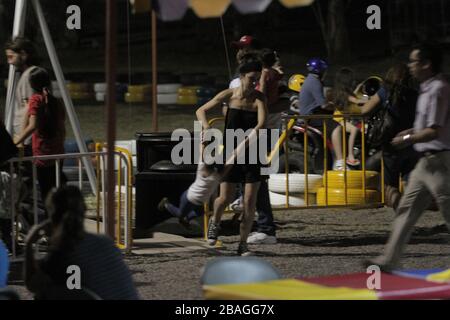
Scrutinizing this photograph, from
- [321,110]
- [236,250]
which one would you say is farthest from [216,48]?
[236,250]

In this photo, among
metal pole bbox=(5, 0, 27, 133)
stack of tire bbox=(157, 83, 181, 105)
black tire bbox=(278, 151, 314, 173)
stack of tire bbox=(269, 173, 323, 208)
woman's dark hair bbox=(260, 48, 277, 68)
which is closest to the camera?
woman's dark hair bbox=(260, 48, 277, 68)

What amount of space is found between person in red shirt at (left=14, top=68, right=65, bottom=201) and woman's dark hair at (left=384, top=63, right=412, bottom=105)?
10.3 ft

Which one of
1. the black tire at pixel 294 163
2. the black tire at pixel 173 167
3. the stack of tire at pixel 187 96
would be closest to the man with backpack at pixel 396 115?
the black tire at pixel 173 167

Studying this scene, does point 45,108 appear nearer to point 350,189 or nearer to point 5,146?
point 5,146

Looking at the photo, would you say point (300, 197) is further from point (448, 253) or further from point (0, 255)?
point (0, 255)

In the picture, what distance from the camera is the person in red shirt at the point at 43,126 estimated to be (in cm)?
1038

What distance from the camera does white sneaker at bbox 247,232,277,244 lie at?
36.4ft

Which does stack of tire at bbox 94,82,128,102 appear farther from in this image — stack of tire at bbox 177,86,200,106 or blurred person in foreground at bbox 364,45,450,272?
blurred person in foreground at bbox 364,45,450,272

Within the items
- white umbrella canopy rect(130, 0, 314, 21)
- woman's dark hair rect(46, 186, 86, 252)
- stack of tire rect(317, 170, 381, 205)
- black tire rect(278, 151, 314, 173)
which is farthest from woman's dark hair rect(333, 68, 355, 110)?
woman's dark hair rect(46, 186, 86, 252)

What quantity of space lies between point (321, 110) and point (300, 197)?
4.28 ft

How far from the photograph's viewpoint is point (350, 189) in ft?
43.3

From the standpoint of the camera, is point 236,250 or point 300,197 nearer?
point 236,250

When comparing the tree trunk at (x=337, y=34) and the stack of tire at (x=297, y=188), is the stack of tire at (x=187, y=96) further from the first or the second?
the stack of tire at (x=297, y=188)
